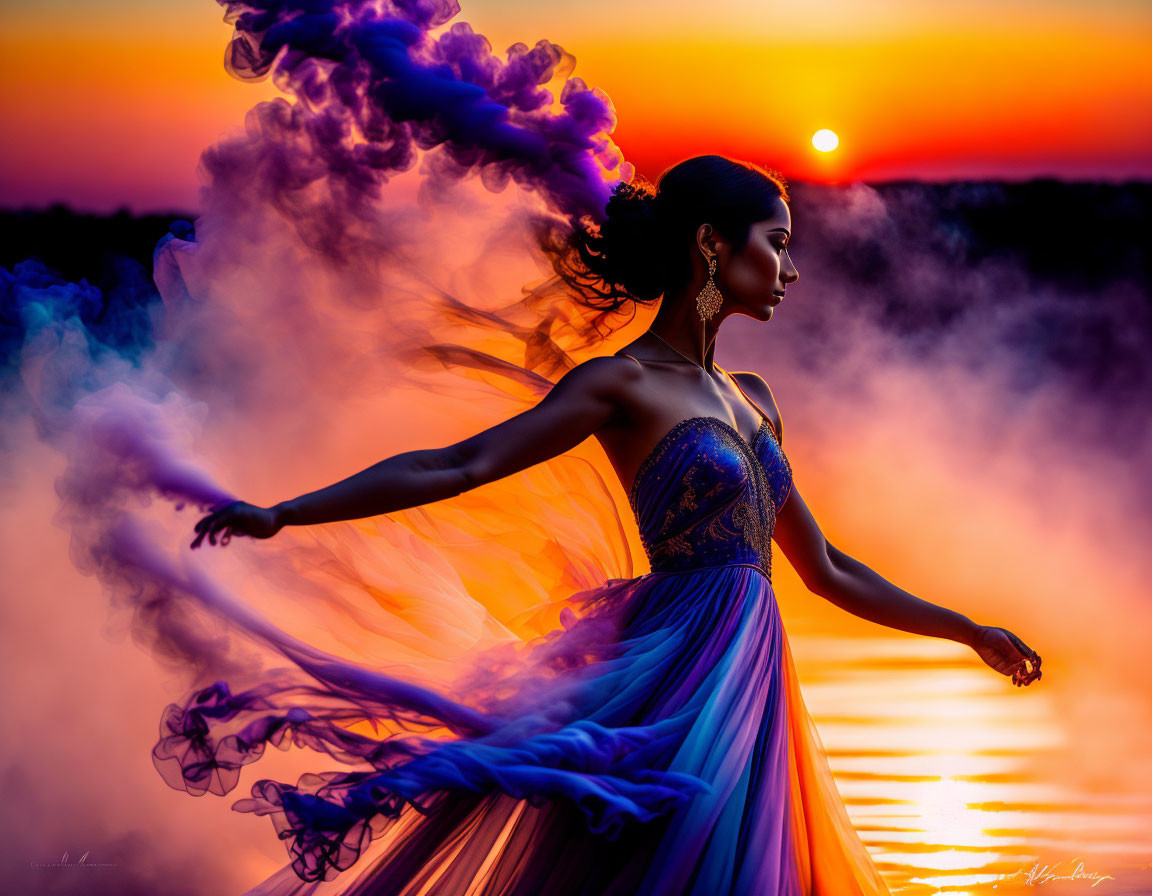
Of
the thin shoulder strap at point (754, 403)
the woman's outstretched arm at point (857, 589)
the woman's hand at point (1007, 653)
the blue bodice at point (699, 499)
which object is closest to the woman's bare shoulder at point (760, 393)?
the thin shoulder strap at point (754, 403)

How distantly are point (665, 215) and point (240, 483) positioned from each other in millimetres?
1310

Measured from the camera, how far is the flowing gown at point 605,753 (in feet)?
5.33

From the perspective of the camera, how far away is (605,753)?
64.1 inches

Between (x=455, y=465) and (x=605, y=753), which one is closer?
(x=605, y=753)

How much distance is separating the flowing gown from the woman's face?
0.70 ft

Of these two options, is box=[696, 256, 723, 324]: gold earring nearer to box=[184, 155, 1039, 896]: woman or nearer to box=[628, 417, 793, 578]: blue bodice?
box=[184, 155, 1039, 896]: woman

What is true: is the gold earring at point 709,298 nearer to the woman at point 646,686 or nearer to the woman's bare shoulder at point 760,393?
the woman at point 646,686

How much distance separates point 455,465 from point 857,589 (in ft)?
2.43

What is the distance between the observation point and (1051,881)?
306 centimetres

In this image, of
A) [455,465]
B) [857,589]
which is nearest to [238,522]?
[455,465]

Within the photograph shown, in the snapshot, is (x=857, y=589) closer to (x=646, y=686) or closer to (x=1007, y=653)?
(x=1007, y=653)

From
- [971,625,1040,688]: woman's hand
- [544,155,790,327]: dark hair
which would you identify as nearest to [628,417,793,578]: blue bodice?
[544,155,790,327]: dark hair
